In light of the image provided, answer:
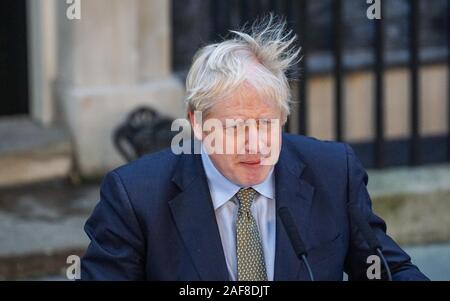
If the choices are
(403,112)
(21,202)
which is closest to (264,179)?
(21,202)

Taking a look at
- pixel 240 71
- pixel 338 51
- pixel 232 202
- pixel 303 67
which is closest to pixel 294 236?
pixel 232 202

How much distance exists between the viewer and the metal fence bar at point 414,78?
7102 mm

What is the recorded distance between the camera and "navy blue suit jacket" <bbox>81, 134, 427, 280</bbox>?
11.5ft

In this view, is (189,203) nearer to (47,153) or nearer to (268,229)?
(268,229)

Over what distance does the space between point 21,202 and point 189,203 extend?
378 cm

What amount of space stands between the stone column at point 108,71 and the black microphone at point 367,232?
4025 millimetres

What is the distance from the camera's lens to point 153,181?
363cm

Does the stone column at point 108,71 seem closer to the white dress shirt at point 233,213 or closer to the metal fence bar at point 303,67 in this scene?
the metal fence bar at point 303,67

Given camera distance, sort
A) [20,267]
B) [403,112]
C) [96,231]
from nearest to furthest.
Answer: [96,231], [20,267], [403,112]

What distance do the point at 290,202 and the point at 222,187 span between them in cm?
19

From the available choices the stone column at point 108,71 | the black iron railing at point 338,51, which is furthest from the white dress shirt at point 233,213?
the stone column at point 108,71

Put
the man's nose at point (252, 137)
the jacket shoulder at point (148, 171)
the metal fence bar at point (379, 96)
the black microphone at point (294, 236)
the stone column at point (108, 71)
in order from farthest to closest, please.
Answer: the stone column at point (108, 71) → the metal fence bar at point (379, 96) → the jacket shoulder at point (148, 171) → the man's nose at point (252, 137) → the black microphone at point (294, 236)

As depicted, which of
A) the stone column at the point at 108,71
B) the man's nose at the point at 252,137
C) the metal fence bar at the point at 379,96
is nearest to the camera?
the man's nose at the point at 252,137

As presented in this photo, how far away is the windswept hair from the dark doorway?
14.8 feet
